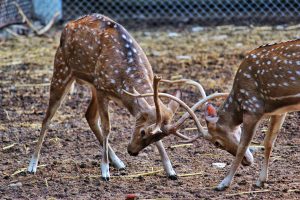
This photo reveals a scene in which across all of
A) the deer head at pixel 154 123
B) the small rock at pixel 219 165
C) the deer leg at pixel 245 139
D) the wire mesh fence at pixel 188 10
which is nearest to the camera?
the deer leg at pixel 245 139

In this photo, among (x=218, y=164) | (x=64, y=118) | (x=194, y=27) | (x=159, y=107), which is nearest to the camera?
(x=159, y=107)

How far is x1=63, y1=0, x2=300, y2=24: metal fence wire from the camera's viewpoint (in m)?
13.4

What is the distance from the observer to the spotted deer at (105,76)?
6.77m

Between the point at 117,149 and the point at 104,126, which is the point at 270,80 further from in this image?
the point at 117,149

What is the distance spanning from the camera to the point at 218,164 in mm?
7129

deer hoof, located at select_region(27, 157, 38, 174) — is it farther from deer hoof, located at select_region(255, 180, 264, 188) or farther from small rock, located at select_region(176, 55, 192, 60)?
small rock, located at select_region(176, 55, 192, 60)

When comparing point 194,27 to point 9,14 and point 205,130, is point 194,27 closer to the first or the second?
point 9,14

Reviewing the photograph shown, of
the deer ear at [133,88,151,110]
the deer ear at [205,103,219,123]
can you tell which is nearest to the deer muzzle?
the deer ear at [205,103,219,123]

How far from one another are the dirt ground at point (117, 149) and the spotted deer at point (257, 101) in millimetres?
324

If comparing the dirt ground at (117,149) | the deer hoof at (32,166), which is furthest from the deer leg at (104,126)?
the deer hoof at (32,166)

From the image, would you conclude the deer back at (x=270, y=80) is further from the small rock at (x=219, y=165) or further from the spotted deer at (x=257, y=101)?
the small rock at (x=219, y=165)

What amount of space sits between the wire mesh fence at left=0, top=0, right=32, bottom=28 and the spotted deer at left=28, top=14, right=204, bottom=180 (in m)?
3.88

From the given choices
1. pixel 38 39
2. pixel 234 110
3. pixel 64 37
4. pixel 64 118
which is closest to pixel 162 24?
pixel 38 39

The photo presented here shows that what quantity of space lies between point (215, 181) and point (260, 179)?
0.38 m
